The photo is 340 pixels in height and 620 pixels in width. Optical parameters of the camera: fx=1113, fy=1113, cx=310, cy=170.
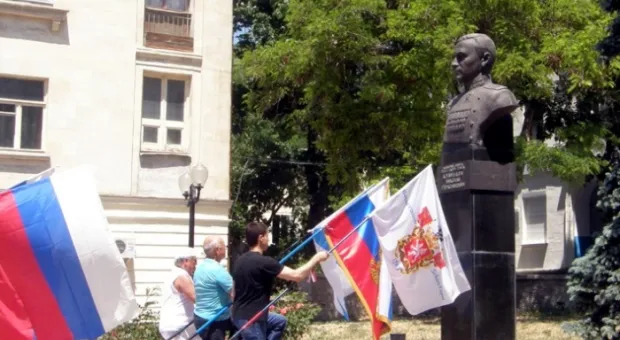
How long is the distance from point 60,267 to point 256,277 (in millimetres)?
1734

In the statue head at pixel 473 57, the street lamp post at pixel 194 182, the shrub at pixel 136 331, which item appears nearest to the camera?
the statue head at pixel 473 57

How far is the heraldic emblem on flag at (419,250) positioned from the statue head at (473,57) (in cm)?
235

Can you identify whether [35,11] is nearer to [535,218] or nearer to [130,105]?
[130,105]

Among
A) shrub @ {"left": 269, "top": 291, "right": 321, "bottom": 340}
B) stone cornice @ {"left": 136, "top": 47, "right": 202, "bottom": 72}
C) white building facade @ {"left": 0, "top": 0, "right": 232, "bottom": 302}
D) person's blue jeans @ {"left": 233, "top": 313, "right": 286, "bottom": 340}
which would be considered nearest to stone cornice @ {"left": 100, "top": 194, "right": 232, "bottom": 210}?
white building facade @ {"left": 0, "top": 0, "right": 232, "bottom": 302}

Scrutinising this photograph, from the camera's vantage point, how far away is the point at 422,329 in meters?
22.3

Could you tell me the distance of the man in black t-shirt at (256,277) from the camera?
A: 9781mm

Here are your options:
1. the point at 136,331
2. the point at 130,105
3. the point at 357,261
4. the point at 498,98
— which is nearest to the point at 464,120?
the point at 498,98

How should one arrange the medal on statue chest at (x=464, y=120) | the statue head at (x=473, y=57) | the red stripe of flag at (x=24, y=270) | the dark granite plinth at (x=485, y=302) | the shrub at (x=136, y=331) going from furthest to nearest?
the shrub at (x=136, y=331) → the statue head at (x=473, y=57) → the medal on statue chest at (x=464, y=120) → the dark granite plinth at (x=485, y=302) → the red stripe of flag at (x=24, y=270)

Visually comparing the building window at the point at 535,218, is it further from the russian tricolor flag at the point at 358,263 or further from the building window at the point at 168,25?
the russian tricolor flag at the point at 358,263

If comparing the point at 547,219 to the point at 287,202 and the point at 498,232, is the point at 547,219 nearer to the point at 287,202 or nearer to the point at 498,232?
the point at 287,202

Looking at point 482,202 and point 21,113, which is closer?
point 482,202

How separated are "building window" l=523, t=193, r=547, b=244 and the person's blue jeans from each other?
25853mm

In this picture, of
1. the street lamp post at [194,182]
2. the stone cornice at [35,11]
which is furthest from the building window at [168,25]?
the street lamp post at [194,182]

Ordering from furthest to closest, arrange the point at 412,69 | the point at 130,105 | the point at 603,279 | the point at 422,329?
the point at 130,105 < the point at 422,329 < the point at 412,69 < the point at 603,279
